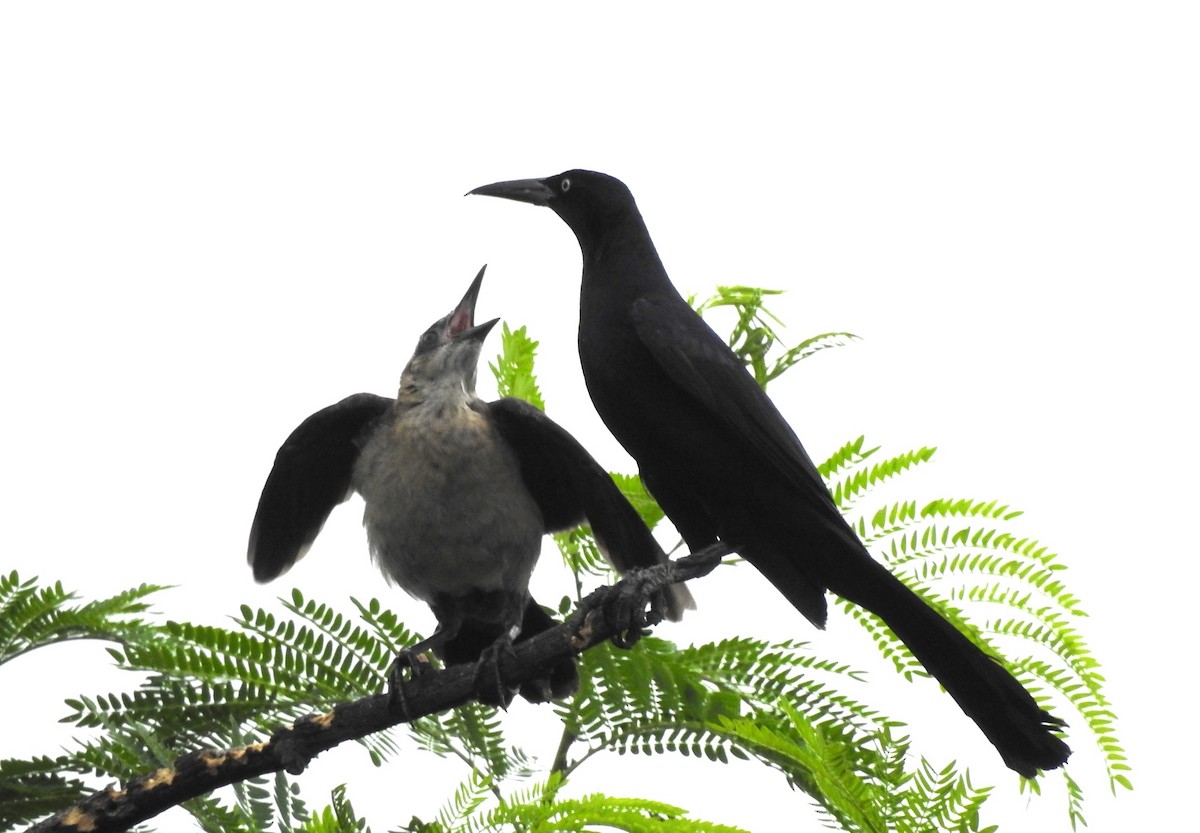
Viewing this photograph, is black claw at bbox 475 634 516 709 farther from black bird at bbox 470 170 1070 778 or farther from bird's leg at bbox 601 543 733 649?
black bird at bbox 470 170 1070 778

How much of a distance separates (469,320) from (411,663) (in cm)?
248

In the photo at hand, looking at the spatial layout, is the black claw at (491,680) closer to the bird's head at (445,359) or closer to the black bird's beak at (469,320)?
the bird's head at (445,359)

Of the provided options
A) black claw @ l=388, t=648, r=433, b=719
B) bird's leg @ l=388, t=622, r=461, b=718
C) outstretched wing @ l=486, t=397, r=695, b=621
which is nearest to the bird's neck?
outstretched wing @ l=486, t=397, r=695, b=621

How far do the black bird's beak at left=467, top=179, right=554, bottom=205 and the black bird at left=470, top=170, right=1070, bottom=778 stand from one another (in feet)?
2.09

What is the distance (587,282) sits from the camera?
5094 mm

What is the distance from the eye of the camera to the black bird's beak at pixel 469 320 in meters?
6.34

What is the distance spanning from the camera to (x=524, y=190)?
5.45m

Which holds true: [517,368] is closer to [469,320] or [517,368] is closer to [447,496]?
[447,496]

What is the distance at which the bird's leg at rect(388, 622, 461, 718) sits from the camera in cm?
398

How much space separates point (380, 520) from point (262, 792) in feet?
5.32

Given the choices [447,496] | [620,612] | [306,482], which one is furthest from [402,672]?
[306,482]

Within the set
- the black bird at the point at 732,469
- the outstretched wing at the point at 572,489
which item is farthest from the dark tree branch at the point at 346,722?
the outstretched wing at the point at 572,489

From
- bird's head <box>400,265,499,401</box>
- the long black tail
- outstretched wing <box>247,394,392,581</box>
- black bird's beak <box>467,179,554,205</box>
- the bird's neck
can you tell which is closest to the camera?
the long black tail

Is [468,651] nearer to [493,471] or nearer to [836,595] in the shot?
[493,471]
